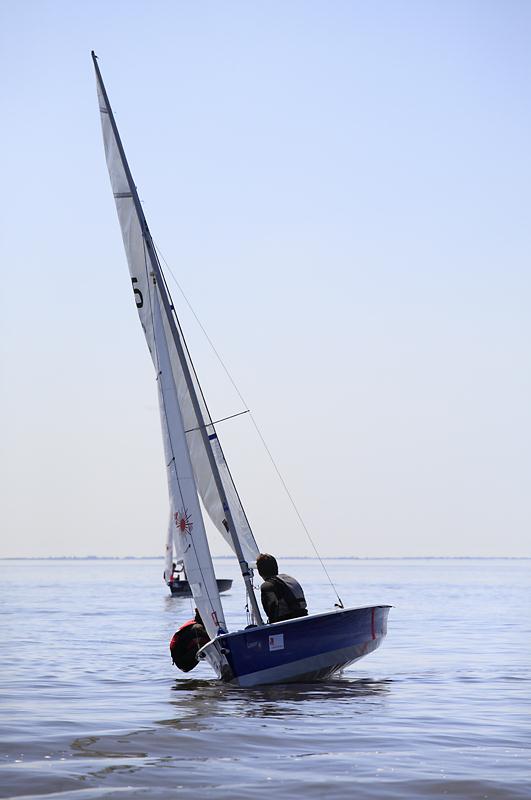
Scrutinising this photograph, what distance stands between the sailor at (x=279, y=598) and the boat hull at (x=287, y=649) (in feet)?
1.88

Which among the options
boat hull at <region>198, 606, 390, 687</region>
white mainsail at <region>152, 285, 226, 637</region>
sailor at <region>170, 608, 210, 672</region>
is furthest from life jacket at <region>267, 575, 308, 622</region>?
sailor at <region>170, 608, 210, 672</region>

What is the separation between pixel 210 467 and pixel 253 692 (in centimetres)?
351

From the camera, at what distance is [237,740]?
472 inches

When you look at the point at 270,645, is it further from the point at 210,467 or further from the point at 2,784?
the point at 2,784

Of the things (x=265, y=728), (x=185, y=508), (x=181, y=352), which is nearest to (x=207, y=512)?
(x=185, y=508)

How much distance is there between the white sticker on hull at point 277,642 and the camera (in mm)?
15680

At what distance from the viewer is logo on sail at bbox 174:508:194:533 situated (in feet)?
53.6

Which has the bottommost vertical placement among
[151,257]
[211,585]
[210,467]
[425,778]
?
[425,778]

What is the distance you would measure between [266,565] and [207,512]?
1435mm

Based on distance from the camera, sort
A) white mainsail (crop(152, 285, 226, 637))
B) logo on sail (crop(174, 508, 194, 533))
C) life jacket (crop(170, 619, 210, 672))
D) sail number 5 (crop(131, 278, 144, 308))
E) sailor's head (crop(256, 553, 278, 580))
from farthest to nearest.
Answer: sail number 5 (crop(131, 278, 144, 308)) < life jacket (crop(170, 619, 210, 672)) < sailor's head (crop(256, 553, 278, 580)) < logo on sail (crop(174, 508, 194, 533)) < white mainsail (crop(152, 285, 226, 637))

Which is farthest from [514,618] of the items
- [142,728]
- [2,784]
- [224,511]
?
[2,784]

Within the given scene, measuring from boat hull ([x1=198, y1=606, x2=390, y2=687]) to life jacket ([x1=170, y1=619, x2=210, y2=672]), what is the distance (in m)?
0.33

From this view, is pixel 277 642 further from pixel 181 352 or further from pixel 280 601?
pixel 181 352

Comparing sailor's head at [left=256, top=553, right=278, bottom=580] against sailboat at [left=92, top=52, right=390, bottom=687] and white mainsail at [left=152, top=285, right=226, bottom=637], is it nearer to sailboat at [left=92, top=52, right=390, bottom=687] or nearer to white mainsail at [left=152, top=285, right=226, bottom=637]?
sailboat at [left=92, top=52, right=390, bottom=687]
